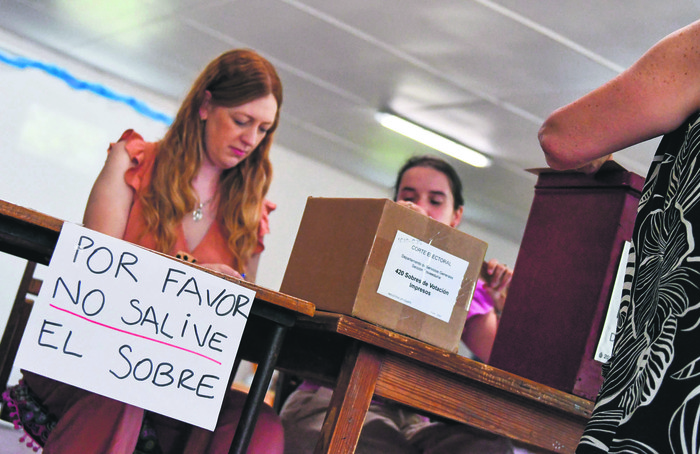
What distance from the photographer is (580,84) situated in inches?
143

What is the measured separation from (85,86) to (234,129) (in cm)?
419

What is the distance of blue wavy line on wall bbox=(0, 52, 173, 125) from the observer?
5383 millimetres

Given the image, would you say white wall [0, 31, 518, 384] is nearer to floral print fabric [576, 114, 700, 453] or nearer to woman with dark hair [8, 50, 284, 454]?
woman with dark hair [8, 50, 284, 454]

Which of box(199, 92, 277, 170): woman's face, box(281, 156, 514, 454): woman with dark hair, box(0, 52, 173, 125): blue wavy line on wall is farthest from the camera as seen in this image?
box(0, 52, 173, 125): blue wavy line on wall

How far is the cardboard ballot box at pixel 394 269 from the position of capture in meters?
1.06

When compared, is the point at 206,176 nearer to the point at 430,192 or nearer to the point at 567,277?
the point at 430,192

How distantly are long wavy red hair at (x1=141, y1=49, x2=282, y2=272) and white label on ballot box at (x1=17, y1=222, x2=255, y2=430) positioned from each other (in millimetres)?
→ 822

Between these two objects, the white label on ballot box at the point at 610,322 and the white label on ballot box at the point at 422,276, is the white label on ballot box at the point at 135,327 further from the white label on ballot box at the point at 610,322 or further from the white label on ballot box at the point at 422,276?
the white label on ballot box at the point at 610,322

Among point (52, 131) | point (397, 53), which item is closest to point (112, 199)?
point (397, 53)

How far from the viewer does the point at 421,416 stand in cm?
181

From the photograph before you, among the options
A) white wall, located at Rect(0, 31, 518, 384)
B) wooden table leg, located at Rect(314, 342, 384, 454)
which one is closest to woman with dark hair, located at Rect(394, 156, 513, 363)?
wooden table leg, located at Rect(314, 342, 384, 454)

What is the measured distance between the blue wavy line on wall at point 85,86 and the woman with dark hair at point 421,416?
390 centimetres

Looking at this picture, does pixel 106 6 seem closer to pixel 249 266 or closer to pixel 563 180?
pixel 249 266

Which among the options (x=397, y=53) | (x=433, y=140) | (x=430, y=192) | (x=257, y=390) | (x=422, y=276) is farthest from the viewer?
(x=433, y=140)
